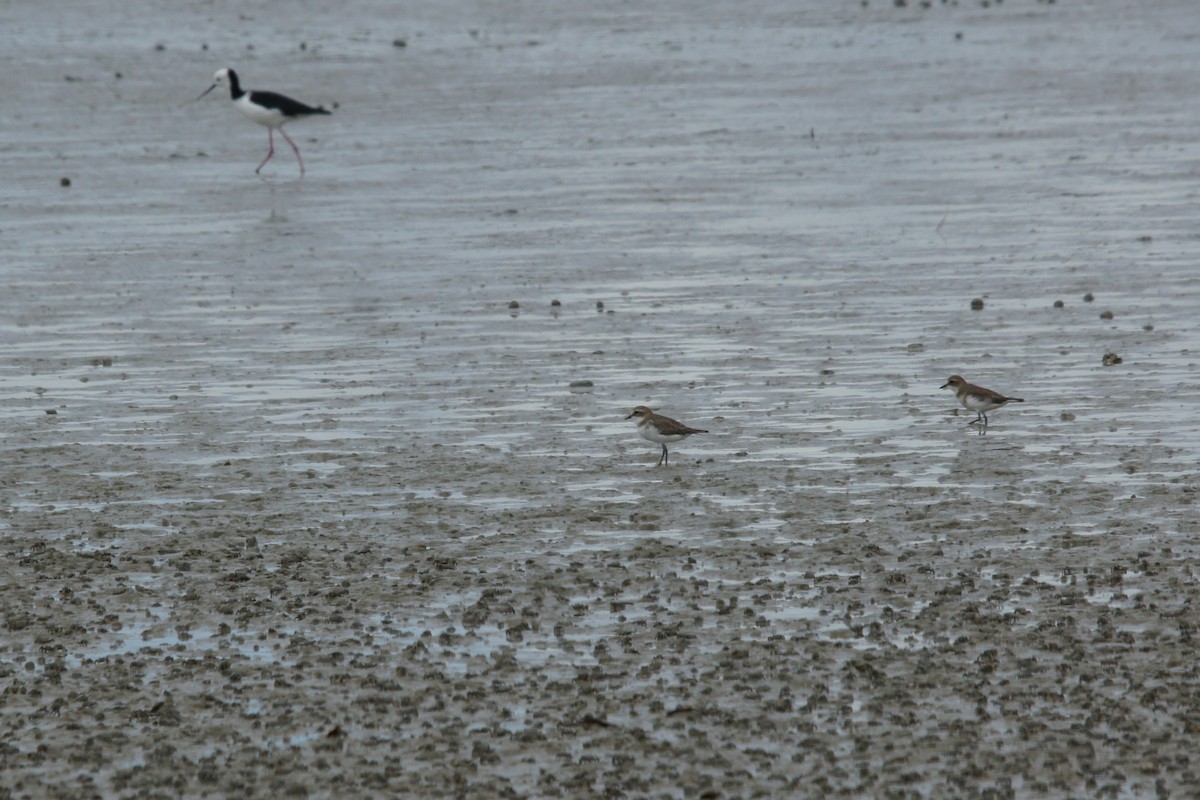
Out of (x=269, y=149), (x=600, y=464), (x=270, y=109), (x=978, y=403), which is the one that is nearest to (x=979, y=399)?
(x=978, y=403)

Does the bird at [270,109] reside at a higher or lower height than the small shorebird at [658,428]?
higher

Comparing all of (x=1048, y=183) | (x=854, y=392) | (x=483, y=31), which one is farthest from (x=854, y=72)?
(x=854, y=392)

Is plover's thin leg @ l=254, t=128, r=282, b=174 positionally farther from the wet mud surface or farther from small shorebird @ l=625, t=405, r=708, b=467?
small shorebird @ l=625, t=405, r=708, b=467

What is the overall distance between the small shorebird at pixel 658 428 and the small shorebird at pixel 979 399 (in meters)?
1.96

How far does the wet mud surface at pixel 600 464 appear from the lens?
313 inches

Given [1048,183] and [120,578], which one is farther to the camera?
[1048,183]

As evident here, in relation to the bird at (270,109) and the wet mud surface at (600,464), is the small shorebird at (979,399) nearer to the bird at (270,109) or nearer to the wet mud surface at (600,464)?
the wet mud surface at (600,464)

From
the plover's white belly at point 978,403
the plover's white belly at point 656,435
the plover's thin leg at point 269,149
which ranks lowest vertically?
the plover's thin leg at point 269,149

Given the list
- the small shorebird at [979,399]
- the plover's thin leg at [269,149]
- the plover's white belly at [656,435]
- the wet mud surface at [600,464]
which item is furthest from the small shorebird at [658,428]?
the plover's thin leg at [269,149]

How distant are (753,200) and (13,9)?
86.8 ft

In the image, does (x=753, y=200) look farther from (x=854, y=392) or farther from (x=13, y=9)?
(x=13, y=9)

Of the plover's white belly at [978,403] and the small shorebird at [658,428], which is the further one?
the plover's white belly at [978,403]

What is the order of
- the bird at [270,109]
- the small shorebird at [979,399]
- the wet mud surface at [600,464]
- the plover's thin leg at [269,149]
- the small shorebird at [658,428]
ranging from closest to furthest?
the wet mud surface at [600,464]
the small shorebird at [658,428]
the small shorebird at [979,399]
the plover's thin leg at [269,149]
the bird at [270,109]

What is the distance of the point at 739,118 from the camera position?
3219 cm
